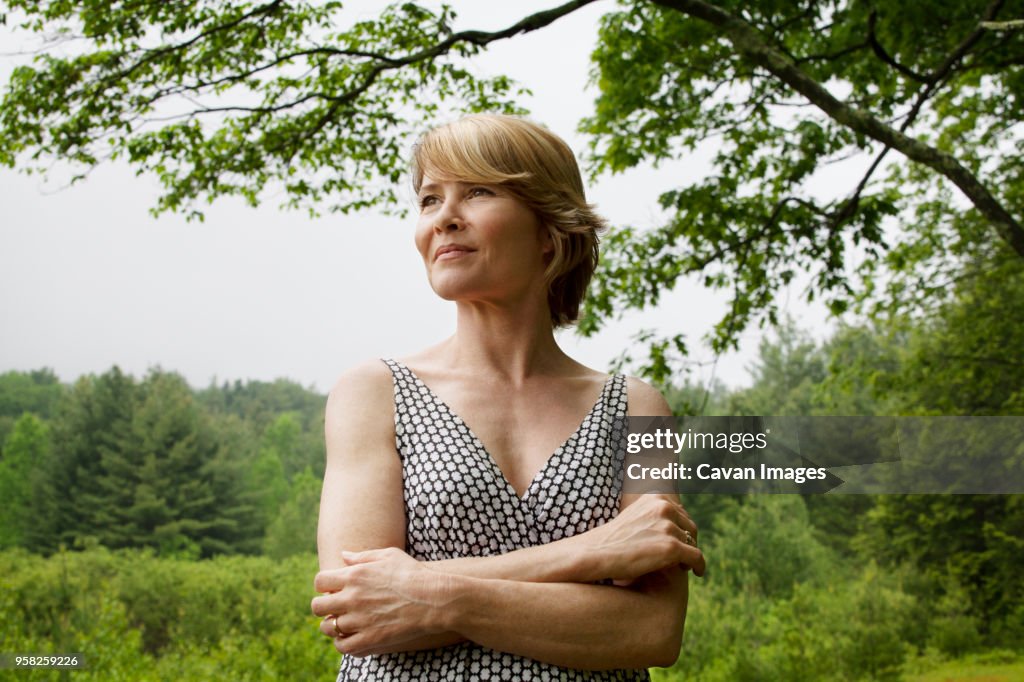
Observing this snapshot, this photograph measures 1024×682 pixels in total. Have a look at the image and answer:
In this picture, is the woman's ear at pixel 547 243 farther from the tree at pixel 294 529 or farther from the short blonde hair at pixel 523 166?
the tree at pixel 294 529

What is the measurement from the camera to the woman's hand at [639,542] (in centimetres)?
111

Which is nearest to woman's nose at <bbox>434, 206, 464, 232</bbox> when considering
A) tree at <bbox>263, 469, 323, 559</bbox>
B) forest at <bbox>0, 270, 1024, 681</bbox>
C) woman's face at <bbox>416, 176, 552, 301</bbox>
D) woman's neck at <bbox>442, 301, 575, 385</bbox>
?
woman's face at <bbox>416, 176, 552, 301</bbox>

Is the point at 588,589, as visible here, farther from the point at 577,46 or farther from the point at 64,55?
the point at 577,46

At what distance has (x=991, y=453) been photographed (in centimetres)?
842

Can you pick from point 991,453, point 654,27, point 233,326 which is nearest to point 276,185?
point 654,27

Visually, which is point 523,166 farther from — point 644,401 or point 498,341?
point 644,401

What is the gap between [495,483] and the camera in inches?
45.6

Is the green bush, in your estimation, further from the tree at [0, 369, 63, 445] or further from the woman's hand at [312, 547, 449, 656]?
the woman's hand at [312, 547, 449, 656]

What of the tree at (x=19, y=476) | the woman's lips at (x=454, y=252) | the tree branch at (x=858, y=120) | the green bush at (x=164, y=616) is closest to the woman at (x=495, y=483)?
the woman's lips at (x=454, y=252)

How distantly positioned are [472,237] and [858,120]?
3.51 metres

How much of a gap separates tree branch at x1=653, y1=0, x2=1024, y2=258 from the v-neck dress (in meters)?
3.29

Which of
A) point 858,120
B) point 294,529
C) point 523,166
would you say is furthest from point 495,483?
point 294,529

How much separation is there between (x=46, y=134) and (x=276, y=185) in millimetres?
1308

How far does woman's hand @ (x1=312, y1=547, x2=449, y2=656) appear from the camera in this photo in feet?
3.44
